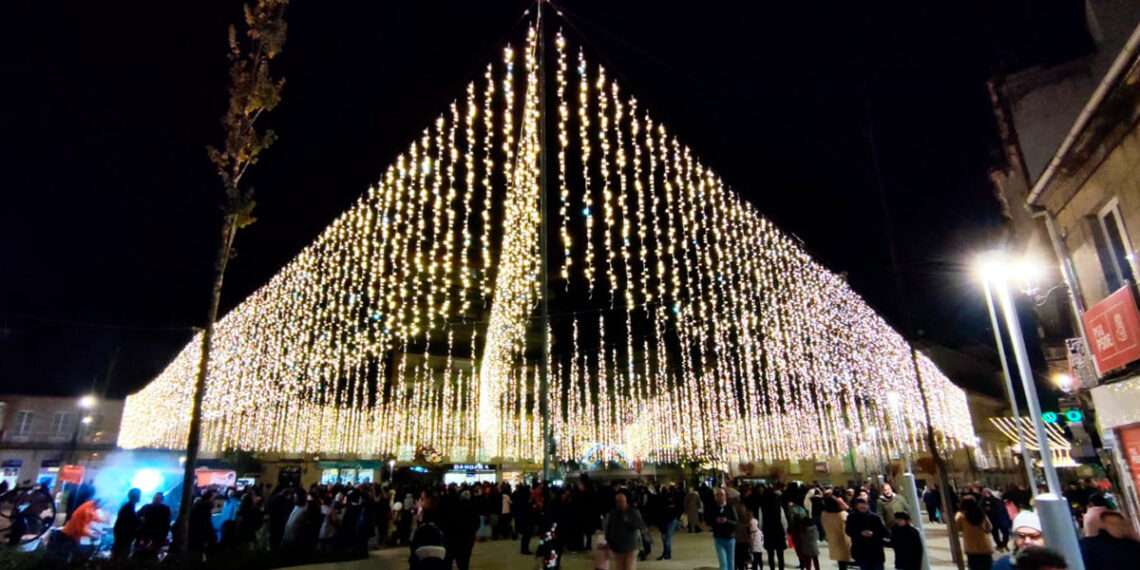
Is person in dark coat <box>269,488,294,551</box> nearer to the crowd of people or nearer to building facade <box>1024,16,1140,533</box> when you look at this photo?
the crowd of people

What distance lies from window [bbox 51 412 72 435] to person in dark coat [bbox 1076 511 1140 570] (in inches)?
2021

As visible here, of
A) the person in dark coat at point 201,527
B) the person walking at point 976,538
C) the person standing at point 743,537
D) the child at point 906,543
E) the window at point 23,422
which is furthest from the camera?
the window at point 23,422

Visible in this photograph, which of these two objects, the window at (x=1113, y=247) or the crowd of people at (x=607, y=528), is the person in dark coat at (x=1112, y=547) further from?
the window at (x=1113, y=247)

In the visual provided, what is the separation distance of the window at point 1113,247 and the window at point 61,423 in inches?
2068

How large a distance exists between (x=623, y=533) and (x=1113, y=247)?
30.4ft

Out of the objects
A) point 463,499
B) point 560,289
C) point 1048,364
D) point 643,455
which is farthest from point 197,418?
point 643,455

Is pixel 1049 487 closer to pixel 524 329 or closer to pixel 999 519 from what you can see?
pixel 999 519

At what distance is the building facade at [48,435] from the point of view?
35375 millimetres

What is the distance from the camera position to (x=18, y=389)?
3662 centimetres

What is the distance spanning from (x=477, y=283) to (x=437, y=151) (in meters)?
13.8

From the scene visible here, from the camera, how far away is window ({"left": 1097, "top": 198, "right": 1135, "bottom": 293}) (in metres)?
8.88

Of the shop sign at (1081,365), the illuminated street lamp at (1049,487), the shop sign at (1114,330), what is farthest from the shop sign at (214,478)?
the shop sign at (1081,365)

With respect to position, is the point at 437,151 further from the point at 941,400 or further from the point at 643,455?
the point at 643,455

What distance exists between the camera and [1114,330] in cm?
873
